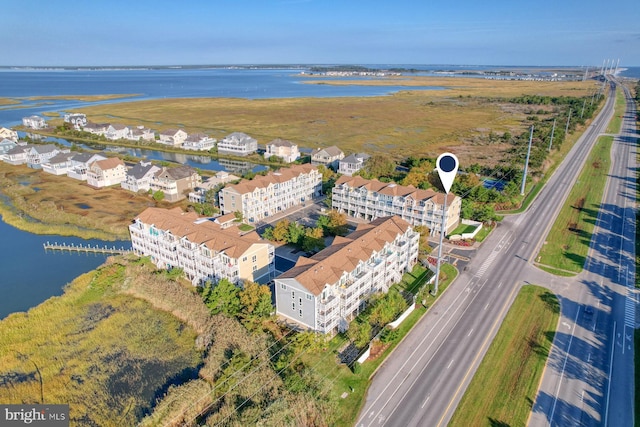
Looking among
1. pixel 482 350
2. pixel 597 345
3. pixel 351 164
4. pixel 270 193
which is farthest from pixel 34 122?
pixel 597 345

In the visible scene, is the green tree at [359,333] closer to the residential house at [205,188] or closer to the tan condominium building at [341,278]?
the tan condominium building at [341,278]

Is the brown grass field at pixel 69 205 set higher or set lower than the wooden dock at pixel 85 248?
higher

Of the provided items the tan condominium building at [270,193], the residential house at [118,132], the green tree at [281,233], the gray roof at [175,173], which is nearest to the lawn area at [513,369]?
the green tree at [281,233]

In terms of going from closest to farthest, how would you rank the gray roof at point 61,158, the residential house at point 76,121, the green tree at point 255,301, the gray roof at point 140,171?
the green tree at point 255,301
the gray roof at point 140,171
the gray roof at point 61,158
the residential house at point 76,121

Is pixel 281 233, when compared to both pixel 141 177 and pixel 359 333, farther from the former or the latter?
pixel 141 177

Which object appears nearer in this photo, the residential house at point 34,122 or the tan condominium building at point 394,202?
the tan condominium building at point 394,202

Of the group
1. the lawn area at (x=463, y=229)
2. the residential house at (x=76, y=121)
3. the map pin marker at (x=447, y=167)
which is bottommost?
the lawn area at (x=463, y=229)
